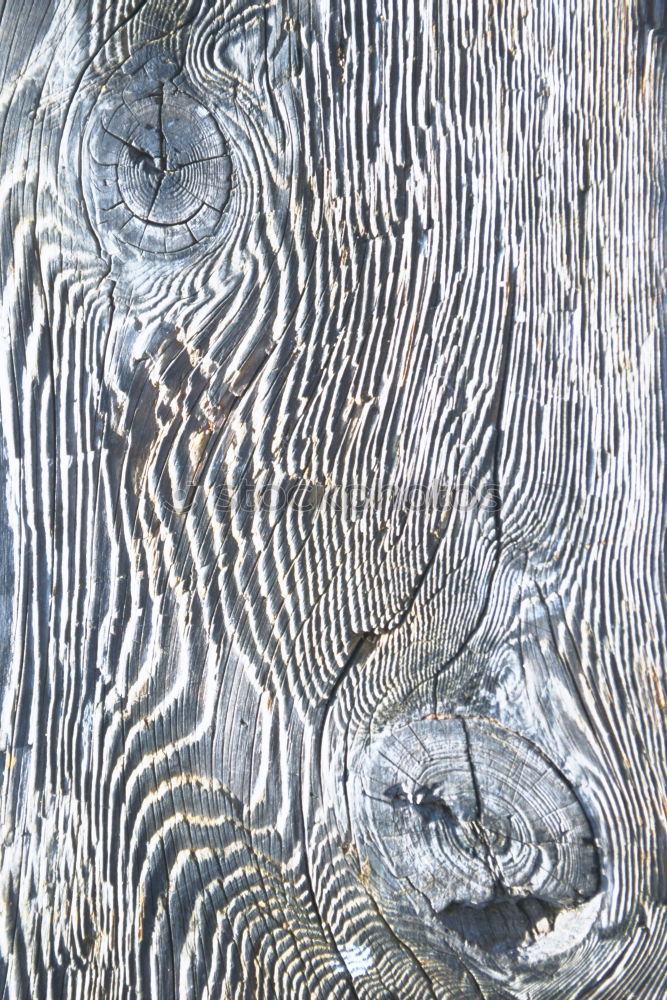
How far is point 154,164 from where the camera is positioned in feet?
4.20

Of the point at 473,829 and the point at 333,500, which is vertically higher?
the point at 333,500

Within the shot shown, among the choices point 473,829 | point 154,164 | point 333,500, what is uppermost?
point 154,164

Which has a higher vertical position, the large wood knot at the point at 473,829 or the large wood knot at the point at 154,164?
the large wood knot at the point at 154,164

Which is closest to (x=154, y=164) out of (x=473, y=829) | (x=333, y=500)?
(x=333, y=500)

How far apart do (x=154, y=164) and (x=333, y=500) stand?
2.00 ft

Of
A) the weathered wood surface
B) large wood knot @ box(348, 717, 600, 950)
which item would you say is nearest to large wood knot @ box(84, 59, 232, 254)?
the weathered wood surface

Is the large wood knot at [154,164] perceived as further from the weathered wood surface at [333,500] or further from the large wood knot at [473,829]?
the large wood knot at [473,829]

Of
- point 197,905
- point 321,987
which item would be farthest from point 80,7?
point 321,987

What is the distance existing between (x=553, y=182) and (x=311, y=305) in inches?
18.1

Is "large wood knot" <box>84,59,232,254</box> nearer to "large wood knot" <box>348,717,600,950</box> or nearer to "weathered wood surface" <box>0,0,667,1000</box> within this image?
"weathered wood surface" <box>0,0,667,1000</box>

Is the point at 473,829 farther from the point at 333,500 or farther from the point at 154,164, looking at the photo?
the point at 154,164

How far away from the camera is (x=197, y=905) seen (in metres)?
1.29

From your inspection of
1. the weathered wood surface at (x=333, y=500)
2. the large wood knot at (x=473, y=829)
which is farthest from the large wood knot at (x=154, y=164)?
the large wood knot at (x=473, y=829)

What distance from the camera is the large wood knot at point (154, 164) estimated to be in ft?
4.19
